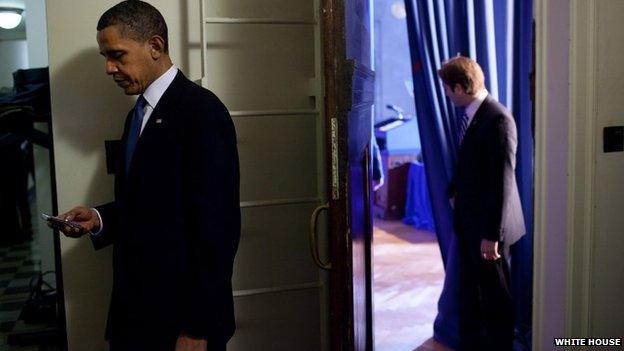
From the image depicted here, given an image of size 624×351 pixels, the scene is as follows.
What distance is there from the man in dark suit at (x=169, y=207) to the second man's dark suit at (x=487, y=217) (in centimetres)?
162

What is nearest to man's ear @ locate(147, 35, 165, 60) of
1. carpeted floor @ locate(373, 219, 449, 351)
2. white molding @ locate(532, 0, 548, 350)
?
white molding @ locate(532, 0, 548, 350)

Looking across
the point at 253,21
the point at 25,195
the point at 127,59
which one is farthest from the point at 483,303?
the point at 25,195

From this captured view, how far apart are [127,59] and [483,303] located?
7.12 feet

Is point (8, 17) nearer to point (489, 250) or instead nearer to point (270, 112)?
point (270, 112)

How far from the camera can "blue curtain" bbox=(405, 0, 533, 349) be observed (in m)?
3.17

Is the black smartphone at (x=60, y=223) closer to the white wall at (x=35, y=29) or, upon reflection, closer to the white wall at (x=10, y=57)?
the white wall at (x=35, y=29)

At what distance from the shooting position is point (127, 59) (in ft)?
5.17

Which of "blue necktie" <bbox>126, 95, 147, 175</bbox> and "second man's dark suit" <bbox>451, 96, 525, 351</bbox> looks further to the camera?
"second man's dark suit" <bbox>451, 96, 525, 351</bbox>

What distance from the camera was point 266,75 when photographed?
2.37 m

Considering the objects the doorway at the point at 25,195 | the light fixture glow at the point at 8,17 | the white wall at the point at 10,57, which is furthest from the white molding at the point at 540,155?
the white wall at the point at 10,57

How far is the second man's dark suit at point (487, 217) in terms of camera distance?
2.76 metres

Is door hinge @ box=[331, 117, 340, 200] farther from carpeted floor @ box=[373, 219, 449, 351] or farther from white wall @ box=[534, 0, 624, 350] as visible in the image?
carpeted floor @ box=[373, 219, 449, 351]

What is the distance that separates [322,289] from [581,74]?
1271mm

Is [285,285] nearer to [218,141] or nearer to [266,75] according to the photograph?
[266,75]
